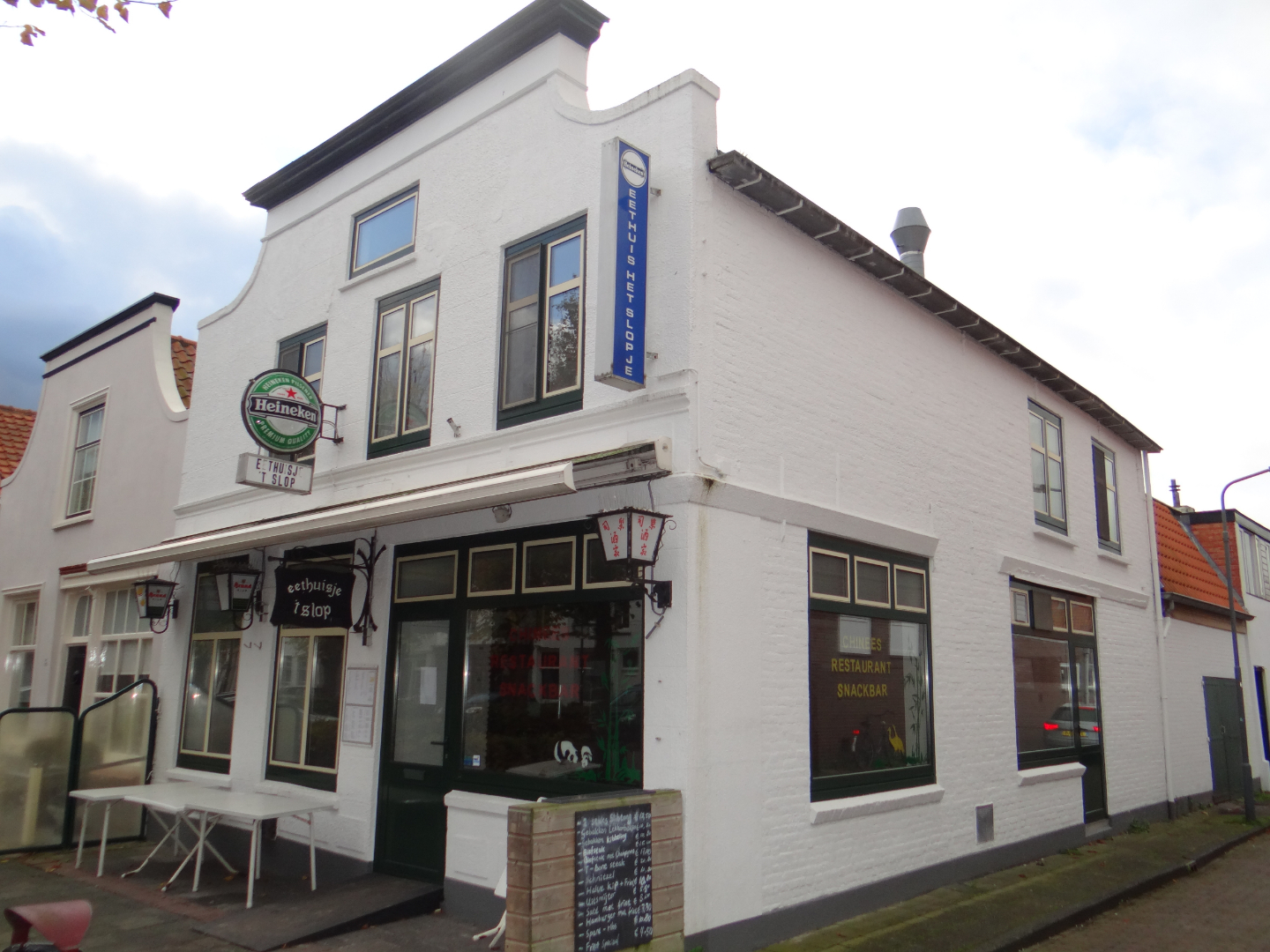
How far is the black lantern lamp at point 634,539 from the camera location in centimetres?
668

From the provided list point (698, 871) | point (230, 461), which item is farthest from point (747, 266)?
point (230, 461)

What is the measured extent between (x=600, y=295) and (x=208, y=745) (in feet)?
25.1

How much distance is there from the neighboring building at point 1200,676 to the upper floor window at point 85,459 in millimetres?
16261

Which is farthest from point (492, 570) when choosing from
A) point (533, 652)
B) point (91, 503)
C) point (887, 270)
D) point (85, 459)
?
point (85, 459)

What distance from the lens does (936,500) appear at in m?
10.2

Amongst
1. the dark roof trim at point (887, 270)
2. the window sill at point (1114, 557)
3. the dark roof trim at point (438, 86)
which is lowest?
the window sill at point (1114, 557)

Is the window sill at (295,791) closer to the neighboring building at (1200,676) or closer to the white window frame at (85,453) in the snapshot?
the white window frame at (85,453)

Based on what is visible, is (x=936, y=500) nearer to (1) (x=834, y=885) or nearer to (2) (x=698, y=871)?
(1) (x=834, y=885)

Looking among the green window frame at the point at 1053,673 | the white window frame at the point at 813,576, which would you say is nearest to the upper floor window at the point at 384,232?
the white window frame at the point at 813,576

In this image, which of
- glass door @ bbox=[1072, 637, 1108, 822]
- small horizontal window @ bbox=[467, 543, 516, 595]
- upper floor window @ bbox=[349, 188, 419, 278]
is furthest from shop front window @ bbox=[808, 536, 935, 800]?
upper floor window @ bbox=[349, 188, 419, 278]

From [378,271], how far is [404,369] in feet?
4.06

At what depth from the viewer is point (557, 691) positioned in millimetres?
7676

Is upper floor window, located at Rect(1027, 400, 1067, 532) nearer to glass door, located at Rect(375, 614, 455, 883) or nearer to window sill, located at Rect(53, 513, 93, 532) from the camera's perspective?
glass door, located at Rect(375, 614, 455, 883)

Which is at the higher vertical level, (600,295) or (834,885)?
(600,295)
